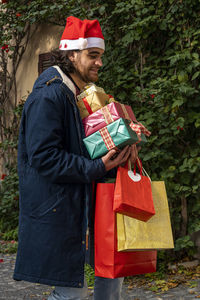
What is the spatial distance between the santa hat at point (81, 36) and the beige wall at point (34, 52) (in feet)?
12.8

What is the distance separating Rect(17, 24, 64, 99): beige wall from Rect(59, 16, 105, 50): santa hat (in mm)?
3893

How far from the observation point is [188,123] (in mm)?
4219

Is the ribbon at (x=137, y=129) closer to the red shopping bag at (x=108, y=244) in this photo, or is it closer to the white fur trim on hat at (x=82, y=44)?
the red shopping bag at (x=108, y=244)

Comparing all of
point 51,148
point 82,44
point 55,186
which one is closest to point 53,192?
point 55,186

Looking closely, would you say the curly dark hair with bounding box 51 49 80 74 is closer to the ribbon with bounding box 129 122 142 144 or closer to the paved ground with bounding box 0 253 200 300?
the ribbon with bounding box 129 122 142 144

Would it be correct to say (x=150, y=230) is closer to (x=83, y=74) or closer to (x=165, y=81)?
(x=83, y=74)

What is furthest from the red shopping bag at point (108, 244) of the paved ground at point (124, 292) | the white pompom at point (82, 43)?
the paved ground at point (124, 292)

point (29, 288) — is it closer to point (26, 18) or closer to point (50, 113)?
point (50, 113)

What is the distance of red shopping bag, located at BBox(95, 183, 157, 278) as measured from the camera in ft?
6.84

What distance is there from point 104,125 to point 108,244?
59 centimetres

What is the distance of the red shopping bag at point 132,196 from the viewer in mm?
2037

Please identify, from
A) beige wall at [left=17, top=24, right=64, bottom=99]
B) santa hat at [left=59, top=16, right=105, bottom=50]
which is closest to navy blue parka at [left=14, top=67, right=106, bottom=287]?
santa hat at [left=59, top=16, right=105, bottom=50]

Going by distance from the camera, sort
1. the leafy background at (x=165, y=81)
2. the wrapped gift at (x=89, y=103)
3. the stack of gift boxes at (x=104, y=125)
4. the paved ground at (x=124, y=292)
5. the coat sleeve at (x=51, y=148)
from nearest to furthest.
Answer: the coat sleeve at (x=51, y=148) < the stack of gift boxes at (x=104, y=125) < the wrapped gift at (x=89, y=103) < the paved ground at (x=124, y=292) < the leafy background at (x=165, y=81)

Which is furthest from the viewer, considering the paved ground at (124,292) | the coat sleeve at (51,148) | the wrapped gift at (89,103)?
the paved ground at (124,292)
